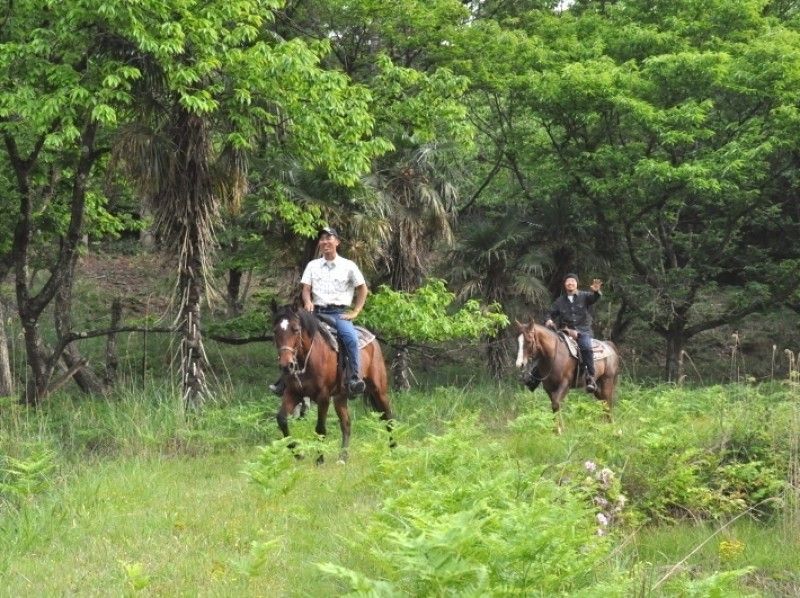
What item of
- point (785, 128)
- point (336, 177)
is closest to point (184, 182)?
point (336, 177)

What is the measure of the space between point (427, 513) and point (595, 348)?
10.6 m

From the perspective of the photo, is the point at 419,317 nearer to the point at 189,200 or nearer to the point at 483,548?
the point at 189,200

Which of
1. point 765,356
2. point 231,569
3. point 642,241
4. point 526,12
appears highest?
point 526,12

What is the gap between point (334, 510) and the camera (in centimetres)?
766

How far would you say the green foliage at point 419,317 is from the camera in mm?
16609

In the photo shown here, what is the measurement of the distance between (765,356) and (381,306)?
48.9 feet

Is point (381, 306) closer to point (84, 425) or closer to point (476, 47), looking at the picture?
point (84, 425)

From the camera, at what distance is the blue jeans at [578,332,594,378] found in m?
14.6

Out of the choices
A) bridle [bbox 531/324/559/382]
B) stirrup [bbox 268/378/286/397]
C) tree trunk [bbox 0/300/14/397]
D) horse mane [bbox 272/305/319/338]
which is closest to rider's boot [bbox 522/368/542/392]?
bridle [bbox 531/324/559/382]

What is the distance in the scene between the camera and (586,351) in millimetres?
14625

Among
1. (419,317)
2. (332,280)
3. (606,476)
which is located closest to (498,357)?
(419,317)

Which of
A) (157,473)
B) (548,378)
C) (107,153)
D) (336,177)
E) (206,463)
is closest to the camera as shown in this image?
(157,473)

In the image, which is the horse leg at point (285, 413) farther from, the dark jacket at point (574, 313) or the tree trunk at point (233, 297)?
the tree trunk at point (233, 297)

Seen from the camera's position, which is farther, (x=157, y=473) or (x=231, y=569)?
(x=157, y=473)
